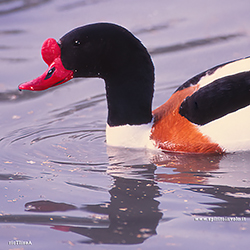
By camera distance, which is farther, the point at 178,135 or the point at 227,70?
the point at 227,70

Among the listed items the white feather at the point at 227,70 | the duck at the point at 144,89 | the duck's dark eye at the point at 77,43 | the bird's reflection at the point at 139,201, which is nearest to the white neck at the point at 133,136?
the duck at the point at 144,89

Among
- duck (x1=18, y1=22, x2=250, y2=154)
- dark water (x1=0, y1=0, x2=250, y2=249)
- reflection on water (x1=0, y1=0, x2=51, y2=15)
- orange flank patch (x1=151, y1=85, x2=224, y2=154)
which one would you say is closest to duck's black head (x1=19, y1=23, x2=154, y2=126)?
duck (x1=18, y1=22, x2=250, y2=154)

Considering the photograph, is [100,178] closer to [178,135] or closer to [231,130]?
[178,135]

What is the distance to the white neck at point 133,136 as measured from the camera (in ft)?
14.7

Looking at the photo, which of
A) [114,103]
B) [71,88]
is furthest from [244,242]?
[71,88]

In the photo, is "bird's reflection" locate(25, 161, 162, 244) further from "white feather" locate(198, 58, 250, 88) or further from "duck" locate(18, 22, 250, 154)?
"white feather" locate(198, 58, 250, 88)

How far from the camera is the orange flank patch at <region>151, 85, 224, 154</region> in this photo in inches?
167

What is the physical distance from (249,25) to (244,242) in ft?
19.0

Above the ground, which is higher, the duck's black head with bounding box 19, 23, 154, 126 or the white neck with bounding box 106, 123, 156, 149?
the duck's black head with bounding box 19, 23, 154, 126

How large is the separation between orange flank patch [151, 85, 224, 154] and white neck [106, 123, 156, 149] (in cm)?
5

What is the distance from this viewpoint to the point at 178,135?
4301 mm

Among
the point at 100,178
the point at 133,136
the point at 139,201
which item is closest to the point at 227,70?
the point at 133,136

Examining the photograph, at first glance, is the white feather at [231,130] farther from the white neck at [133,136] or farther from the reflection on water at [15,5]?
the reflection on water at [15,5]

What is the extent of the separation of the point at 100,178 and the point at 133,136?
2.19 ft
